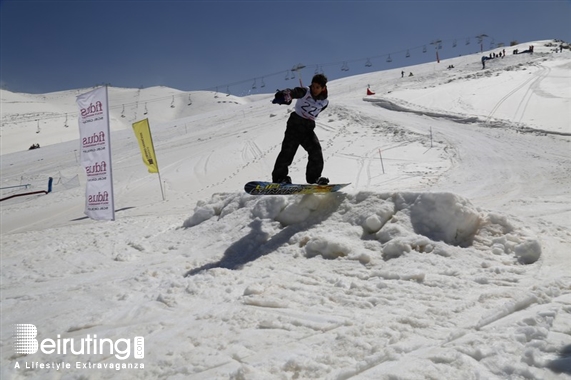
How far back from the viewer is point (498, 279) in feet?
10.2

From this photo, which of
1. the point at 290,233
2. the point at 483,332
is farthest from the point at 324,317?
the point at 290,233

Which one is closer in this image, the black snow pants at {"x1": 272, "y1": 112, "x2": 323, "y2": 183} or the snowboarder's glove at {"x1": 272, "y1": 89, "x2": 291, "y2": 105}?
the snowboarder's glove at {"x1": 272, "y1": 89, "x2": 291, "y2": 105}

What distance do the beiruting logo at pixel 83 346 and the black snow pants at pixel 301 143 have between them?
339 centimetres

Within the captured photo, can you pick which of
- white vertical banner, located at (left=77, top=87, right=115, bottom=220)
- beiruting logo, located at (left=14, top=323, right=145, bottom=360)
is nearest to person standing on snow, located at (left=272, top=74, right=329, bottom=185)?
beiruting logo, located at (left=14, top=323, right=145, bottom=360)

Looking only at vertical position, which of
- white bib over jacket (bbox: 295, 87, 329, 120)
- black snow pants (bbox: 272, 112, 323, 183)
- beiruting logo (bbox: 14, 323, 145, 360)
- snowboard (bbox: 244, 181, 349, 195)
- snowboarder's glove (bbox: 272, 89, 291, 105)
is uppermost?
snowboarder's glove (bbox: 272, 89, 291, 105)

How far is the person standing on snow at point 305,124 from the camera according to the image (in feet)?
17.6

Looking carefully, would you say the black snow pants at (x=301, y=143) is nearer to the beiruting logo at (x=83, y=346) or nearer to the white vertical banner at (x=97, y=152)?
the beiruting logo at (x=83, y=346)

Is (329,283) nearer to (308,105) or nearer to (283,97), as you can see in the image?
(283,97)

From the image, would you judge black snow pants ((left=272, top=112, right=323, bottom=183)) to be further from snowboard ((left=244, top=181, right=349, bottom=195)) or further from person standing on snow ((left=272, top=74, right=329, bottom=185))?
snowboard ((left=244, top=181, right=349, bottom=195))

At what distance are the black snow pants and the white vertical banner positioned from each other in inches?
186

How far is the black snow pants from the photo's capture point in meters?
5.57

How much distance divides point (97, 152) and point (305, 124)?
5.53m

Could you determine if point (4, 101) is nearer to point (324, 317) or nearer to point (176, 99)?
point (176, 99)

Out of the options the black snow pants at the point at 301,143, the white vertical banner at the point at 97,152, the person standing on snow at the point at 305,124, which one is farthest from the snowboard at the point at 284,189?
the white vertical banner at the point at 97,152
